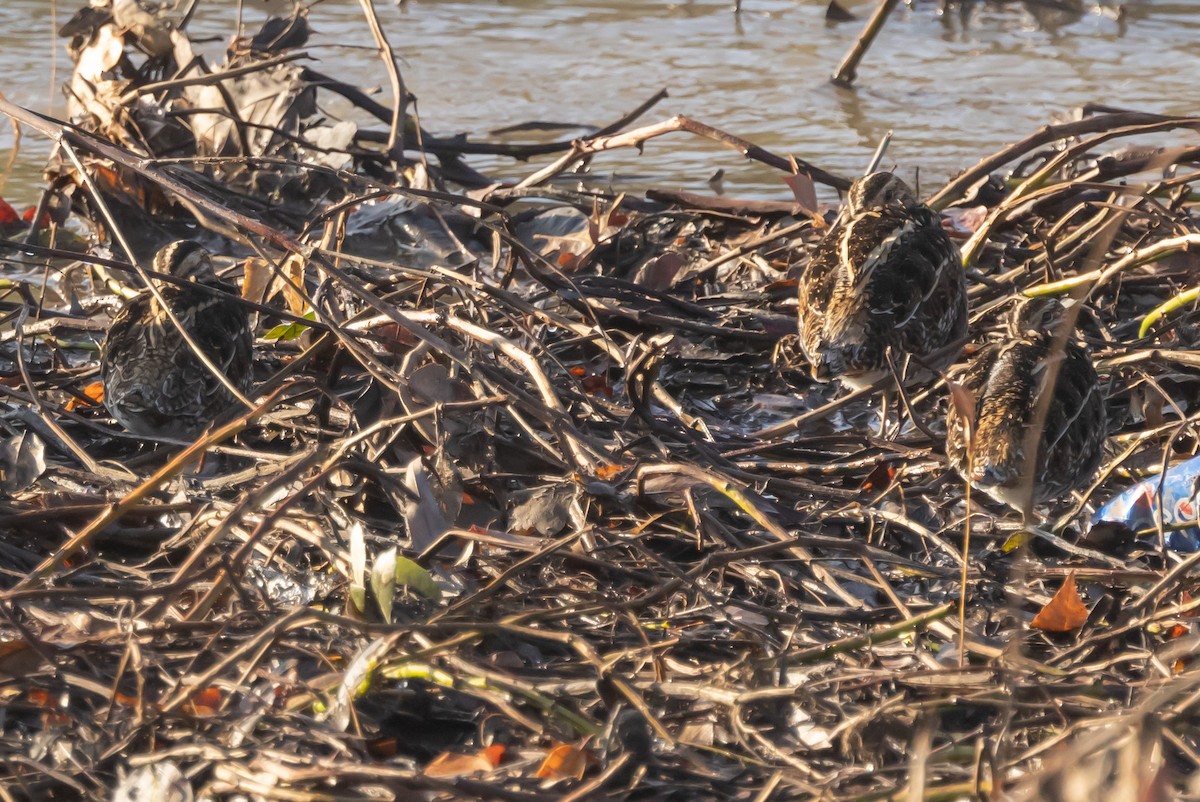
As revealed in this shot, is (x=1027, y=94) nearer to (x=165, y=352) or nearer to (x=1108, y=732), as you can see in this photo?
(x=165, y=352)

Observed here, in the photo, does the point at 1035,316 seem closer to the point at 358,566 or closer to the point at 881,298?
the point at 881,298

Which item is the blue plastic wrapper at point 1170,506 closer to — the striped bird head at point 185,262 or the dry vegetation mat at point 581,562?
the dry vegetation mat at point 581,562

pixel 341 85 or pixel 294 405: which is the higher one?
pixel 341 85

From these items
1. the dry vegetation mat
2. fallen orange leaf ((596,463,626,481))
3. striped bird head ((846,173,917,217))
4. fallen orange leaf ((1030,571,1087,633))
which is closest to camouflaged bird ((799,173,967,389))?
striped bird head ((846,173,917,217))

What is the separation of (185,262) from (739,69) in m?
6.13

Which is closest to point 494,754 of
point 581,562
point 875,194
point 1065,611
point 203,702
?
point 203,702

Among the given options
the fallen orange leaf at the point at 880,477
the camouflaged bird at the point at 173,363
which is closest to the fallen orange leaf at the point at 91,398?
the camouflaged bird at the point at 173,363

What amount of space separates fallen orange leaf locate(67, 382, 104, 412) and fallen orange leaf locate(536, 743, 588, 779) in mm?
2572

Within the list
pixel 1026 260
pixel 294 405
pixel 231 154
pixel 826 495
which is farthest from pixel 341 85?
pixel 826 495

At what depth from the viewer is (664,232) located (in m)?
6.55

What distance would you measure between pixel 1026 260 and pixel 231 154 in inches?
160

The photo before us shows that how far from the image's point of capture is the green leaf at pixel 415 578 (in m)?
3.20

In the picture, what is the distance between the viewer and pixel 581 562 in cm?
354

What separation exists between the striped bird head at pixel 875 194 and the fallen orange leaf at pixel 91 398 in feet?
9.11
